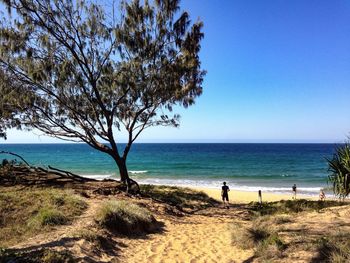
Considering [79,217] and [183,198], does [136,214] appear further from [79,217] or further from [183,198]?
[183,198]

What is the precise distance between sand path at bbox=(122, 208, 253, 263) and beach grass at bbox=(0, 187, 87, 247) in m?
2.17

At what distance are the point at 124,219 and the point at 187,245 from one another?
2091mm

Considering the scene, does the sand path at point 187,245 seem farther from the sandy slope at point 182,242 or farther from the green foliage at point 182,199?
the green foliage at point 182,199

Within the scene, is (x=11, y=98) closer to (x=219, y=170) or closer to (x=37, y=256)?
(x=37, y=256)

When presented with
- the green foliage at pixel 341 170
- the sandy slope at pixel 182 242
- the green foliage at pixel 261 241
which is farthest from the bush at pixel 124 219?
the green foliage at pixel 341 170

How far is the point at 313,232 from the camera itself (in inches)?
351

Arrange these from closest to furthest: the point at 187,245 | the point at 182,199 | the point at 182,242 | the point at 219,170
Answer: the point at 187,245, the point at 182,242, the point at 182,199, the point at 219,170

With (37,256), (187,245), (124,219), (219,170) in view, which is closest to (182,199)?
(124,219)

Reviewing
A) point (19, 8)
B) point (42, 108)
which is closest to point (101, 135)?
point (42, 108)

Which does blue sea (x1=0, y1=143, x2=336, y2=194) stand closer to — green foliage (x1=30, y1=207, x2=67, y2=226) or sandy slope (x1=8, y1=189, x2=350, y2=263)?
sandy slope (x1=8, y1=189, x2=350, y2=263)

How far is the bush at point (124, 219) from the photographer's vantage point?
9.81 metres

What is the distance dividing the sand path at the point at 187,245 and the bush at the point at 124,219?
552 millimetres

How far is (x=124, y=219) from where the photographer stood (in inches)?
401

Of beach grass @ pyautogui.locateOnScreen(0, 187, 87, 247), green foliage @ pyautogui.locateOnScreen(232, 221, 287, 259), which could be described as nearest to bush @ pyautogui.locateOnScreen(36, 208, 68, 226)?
beach grass @ pyautogui.locateOnScreen(0, 187, 87, 247)
